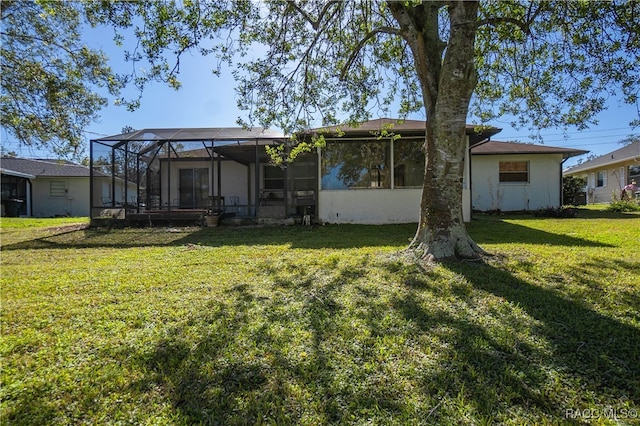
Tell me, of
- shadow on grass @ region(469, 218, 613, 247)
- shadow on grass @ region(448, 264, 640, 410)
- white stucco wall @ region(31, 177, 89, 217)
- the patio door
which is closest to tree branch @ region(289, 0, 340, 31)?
shadow on grass @ region(469, 218, 613, 247)

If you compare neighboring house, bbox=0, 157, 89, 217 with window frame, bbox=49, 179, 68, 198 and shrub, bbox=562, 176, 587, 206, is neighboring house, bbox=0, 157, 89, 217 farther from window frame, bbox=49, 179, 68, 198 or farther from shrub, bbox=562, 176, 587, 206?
shrub, bbox=562, 176, 587, 206

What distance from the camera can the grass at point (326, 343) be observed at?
192 cm

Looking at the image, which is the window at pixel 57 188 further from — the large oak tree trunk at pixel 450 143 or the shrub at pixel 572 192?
the shrub at pixel 572 192

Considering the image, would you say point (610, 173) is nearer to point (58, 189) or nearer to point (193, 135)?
point (193, 135)

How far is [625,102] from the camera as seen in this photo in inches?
231

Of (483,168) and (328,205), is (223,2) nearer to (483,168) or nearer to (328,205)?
(328,205)

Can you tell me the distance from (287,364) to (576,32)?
7680mm

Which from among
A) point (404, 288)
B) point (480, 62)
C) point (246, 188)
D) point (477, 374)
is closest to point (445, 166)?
point (404, 288)

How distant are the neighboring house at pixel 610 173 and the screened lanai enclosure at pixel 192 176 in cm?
1807

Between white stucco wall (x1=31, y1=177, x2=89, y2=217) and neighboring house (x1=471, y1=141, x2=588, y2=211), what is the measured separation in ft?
77.3

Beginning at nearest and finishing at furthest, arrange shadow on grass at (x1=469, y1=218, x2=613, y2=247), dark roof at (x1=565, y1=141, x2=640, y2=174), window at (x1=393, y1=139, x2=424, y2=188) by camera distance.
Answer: shadow on grass at (x1=469, y1=218, x2=613, y2=247)
window at (x1=393, y1=139, x2=424, y2=188)
dark roof at (x1=565, y1=141, x2=640, y2=174)

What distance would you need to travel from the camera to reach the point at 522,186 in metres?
15.9

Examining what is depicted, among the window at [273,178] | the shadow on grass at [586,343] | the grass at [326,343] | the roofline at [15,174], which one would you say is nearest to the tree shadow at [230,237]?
the grass at [326,343]

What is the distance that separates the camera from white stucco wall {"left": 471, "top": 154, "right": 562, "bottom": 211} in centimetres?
1580
